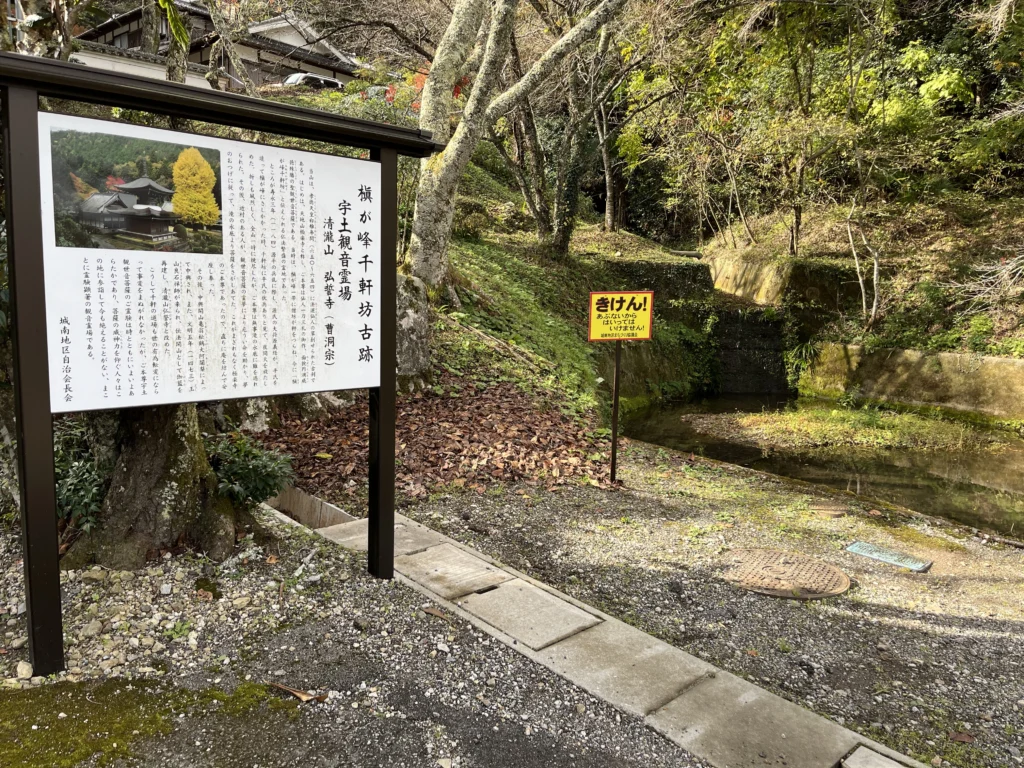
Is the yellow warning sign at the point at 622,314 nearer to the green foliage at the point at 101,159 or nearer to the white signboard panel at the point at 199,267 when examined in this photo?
the white signboard panel at the point at 199,267

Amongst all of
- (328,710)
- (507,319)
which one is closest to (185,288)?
(328,710)

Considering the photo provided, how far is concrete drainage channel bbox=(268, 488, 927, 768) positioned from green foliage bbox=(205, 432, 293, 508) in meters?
0.52

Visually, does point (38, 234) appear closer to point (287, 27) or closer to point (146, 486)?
point (146, 486)

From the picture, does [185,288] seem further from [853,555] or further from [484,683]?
[853,555]

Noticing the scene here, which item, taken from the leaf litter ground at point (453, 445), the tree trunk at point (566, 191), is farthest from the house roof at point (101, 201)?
the tree trunk at point (566, 191)

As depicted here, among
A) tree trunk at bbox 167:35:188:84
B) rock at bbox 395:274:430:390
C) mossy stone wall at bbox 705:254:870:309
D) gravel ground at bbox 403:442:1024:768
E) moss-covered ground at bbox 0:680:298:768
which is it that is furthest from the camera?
mossy stone wall at bbox 705:254:870:309

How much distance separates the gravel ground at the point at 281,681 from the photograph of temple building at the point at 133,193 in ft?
5.88

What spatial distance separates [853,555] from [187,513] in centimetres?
480

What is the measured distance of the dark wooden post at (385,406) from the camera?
357 centimetres

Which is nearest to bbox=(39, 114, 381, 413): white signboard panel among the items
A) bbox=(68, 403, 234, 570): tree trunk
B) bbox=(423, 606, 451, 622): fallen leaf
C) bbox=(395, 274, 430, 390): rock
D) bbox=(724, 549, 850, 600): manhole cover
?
bbox=(68, 403, 234, 570): tree trunk

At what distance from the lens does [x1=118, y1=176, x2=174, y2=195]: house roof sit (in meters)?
2.77

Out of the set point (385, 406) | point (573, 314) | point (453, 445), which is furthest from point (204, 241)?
point (573, 314)

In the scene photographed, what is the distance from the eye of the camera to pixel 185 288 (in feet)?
9.74

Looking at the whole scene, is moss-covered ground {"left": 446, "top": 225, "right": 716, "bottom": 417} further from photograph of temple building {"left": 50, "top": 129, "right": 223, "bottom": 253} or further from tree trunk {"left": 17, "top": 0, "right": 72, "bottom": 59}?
photograph of temple building {"left": 50, "top": 129, "right": 223, "bottom": 253}
